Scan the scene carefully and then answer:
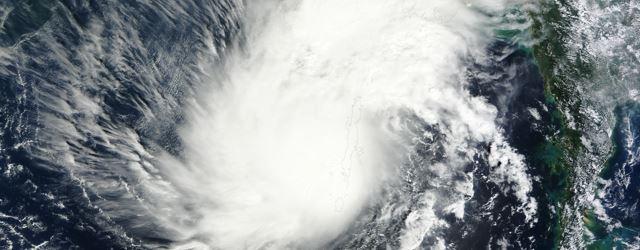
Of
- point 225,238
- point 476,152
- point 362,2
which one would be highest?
point 362,2

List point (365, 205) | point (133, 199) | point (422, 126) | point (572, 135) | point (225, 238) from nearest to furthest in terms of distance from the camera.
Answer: point (133, 199) < point (225, 238) < point (365, 205) < point (422, 126) < point (572, 135)

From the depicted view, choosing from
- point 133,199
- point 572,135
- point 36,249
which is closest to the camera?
point 36,249

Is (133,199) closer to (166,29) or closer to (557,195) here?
(166,29)

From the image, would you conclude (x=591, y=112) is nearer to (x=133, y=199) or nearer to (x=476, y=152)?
(x=476, y=152)

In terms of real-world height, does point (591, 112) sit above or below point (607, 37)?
below

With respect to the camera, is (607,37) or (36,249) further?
(607,37)

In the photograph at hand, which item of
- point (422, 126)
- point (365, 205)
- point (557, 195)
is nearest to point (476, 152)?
point (422, 126)
